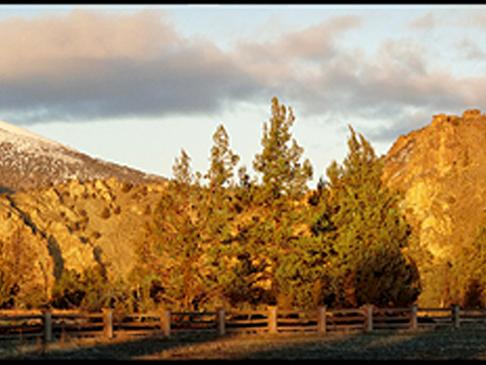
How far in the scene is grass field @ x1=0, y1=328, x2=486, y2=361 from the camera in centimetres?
2575

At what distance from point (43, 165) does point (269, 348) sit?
85.6m

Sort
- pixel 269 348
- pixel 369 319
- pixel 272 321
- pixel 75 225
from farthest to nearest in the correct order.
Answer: pixel 75 225 → pixel 369 319 → pixel 272 321 → pixel 269 348

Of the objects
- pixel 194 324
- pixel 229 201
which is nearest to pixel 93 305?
pixel 229 201

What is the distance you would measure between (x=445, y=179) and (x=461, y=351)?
204 feet

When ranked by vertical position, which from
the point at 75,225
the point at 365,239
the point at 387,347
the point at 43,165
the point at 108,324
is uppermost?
the point at 43,165

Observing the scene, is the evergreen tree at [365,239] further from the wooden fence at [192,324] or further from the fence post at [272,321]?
the fence post at [272,321]

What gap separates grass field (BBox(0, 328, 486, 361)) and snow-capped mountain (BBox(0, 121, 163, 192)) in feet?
204

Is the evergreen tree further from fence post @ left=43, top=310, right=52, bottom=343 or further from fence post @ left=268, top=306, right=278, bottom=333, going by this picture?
fence post @ left=43, top=310, right=52, bottom=343

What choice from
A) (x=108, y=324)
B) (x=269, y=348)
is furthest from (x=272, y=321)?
(x=108, y=324)

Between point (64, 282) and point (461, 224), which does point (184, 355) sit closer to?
point (64, 282)

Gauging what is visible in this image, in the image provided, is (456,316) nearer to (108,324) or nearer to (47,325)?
(108,324)

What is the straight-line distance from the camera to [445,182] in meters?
88.1

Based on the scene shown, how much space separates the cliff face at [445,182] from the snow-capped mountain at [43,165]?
36.1 m

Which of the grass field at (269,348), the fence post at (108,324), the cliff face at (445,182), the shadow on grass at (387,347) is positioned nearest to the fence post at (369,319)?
the shadow on grass at (387,347)
